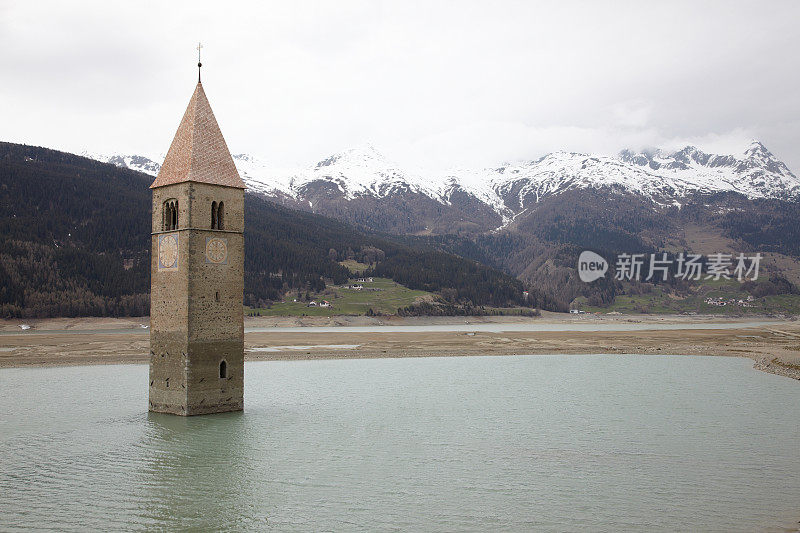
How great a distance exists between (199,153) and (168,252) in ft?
20.5

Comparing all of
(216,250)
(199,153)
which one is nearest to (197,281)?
(216,250)

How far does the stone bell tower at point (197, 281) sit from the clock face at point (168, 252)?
59 mm

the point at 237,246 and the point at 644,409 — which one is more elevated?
the point at 237,246

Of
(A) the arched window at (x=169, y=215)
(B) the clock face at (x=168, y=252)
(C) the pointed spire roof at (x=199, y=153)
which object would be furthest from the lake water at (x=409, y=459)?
(C) the pointed spire roof at (x=199, y=153)

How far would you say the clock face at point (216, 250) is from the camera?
42.5m

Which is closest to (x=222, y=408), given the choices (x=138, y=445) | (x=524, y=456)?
(x=138, y=445)

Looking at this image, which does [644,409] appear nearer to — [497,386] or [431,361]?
[497,386]

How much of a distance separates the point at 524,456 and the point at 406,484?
7445 millimetres

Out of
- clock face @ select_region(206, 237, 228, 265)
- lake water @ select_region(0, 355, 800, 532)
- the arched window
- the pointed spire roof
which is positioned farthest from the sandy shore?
clock face @ select_region(206, 237, 228, 265)

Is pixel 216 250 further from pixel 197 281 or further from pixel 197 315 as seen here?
pixel 197 315

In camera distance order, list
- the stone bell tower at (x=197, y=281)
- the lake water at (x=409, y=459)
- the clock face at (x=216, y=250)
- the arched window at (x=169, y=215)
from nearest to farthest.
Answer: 1. the lake water at (x=409, y=459)
2. the stone bell tower at (x=197, y=281)
3. the clock face at (x=216, y=250)
4. the arched window at (x=169, y=215)

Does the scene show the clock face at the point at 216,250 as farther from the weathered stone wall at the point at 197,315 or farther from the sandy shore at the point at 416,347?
the sandy shore at the point at 416,347

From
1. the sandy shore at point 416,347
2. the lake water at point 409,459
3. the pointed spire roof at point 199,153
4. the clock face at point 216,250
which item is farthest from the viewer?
the sandy shore at point 416,347

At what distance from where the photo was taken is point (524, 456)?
3462 centimetres
